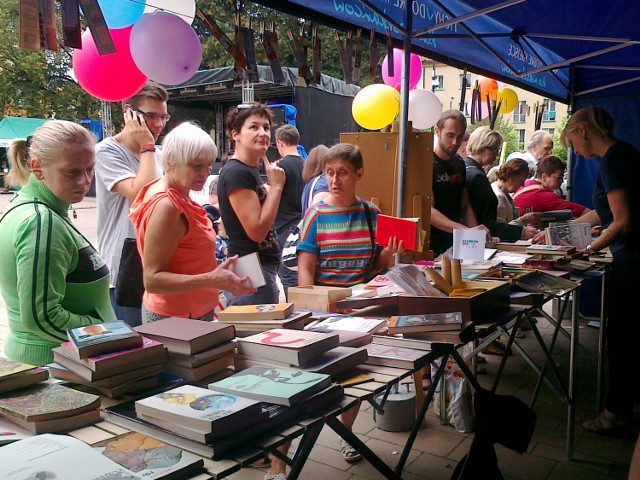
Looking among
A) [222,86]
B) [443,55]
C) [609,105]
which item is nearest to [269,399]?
[443,55]

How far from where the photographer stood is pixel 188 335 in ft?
4.48

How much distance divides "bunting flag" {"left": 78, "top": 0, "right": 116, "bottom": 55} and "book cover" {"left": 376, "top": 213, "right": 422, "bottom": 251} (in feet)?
4.28

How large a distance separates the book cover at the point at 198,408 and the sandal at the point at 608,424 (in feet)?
8.94

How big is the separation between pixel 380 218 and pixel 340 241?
0.26m

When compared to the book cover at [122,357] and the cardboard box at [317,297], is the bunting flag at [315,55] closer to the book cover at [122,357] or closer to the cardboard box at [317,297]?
the cardboard box at [317,297]

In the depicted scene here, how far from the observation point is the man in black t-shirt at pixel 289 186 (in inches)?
168

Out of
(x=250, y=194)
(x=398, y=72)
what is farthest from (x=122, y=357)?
(x=398, y=72)

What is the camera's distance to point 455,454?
291 cm

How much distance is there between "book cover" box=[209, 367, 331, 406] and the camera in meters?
1.16

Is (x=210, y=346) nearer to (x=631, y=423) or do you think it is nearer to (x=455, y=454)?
(x=455, y=454)

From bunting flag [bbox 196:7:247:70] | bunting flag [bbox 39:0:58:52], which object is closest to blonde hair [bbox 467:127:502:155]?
bunting flag [bbox 196:7:247:70]

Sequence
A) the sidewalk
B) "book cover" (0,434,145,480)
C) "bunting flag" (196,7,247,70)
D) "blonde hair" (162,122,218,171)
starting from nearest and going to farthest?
1. "book cover" (0,434,145,480)
2. "blonde hair" (162,122,218,171)
3. "bunting flag" (196,7,247,70)
4. the sidewalk

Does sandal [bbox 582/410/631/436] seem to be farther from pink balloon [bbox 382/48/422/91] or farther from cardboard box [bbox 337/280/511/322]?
pink balloon [bbox 382/48/422/91]

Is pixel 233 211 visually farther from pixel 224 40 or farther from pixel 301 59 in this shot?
pixel 301 59
